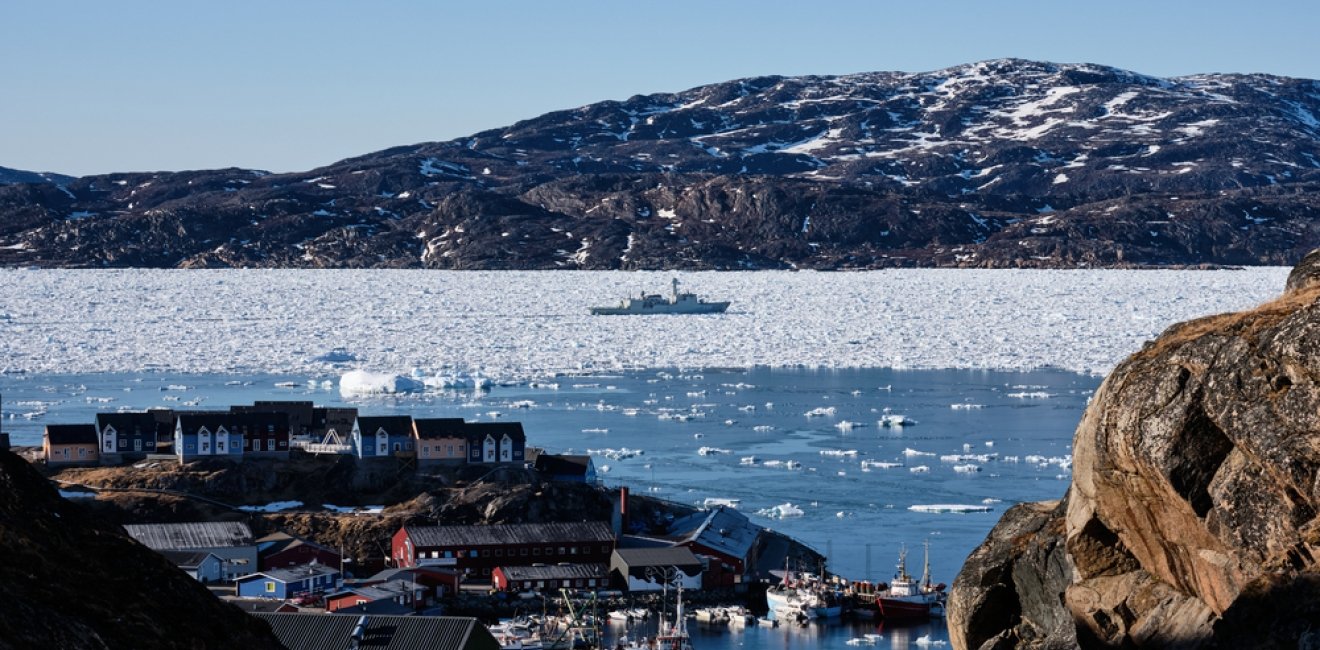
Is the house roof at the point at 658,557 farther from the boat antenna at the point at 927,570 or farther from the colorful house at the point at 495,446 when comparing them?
the colorful house at the point at 495,446

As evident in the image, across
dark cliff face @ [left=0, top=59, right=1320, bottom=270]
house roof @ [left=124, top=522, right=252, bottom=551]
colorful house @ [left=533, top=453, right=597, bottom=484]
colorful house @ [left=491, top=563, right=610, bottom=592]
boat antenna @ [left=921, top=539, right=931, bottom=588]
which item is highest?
dark cliff face @ [left=0, top=59, right=1320, bottom=270]

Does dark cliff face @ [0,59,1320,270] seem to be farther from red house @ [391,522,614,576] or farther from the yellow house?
red house @ [391,522,614,576]

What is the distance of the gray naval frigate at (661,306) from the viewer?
→ 224 ft

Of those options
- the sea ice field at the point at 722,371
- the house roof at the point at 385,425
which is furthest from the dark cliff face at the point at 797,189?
the house roof at the point at 385,425

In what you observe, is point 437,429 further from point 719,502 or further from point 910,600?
point 910,600

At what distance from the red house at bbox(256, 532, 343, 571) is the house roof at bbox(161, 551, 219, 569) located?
2.48 ft

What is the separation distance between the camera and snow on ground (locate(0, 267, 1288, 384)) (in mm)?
49312

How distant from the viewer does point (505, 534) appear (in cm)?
2656

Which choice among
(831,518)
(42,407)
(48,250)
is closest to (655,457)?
(831,518)

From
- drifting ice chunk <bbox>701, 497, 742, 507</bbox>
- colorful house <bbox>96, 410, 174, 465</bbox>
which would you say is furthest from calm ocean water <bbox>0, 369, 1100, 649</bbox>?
colorful house <bbox>96, 410, 174, 465</bbox>

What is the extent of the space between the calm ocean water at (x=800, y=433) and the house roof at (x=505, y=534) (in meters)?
2.95

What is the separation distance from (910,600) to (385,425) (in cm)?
1071

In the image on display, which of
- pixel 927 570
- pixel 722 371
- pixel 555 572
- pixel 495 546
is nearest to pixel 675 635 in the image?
pixel 555 572

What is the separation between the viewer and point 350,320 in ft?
196
